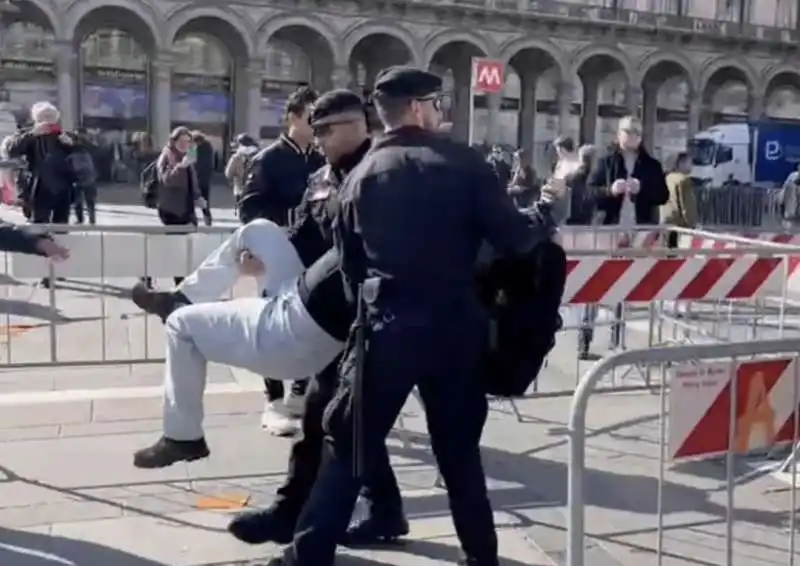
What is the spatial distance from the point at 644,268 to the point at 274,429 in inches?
94.3

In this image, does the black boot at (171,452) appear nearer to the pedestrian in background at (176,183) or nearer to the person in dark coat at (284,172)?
the person in dark coat at (284,172)

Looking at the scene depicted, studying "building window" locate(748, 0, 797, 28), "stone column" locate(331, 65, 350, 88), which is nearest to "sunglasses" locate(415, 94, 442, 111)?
"stone column" locate(331, 65, 350, 88)

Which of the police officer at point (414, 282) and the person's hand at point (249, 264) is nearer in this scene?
the police officer at point (414, 282)

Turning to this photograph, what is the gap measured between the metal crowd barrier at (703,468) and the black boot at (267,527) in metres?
1.20

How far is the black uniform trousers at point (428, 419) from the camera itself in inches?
139

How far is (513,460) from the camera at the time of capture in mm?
5637

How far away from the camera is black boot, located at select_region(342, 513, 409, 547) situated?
4.37 meters

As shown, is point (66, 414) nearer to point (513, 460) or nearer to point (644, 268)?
point (513, 460)

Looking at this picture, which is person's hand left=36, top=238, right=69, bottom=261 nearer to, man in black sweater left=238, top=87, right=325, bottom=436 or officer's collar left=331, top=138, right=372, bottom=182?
officer's collar left=331, top=138, right=372, bottom=182

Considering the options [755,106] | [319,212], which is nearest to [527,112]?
[755,106]

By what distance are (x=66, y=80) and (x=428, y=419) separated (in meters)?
37.3

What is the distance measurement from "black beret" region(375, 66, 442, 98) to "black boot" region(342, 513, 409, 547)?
5.85 feet

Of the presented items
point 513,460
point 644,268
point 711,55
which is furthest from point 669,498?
point 711,55

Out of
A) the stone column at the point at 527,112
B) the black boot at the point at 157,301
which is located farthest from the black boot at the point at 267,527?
the stone column at the point at 527,112
